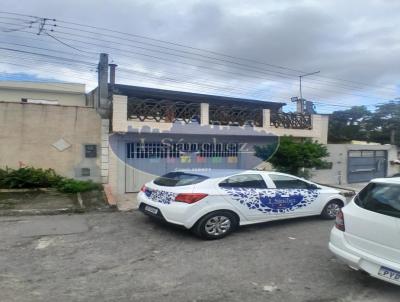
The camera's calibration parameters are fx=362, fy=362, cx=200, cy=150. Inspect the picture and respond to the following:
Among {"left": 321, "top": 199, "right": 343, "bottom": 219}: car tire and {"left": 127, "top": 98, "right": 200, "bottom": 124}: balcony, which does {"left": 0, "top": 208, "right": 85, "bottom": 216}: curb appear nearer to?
{"left": 127, "top": 98, "right": 200, "bottom": 124}: balcony

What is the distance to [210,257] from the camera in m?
5.64

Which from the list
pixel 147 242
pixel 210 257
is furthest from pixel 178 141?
pixel 210 257

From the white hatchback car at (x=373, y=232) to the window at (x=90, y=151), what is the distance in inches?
345

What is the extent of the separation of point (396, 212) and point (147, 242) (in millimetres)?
4002

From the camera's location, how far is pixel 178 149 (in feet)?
43.2

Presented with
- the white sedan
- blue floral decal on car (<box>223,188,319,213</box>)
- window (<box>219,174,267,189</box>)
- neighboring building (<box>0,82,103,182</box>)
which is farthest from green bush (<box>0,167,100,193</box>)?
blue floral decal on car (<box>223,188,319,213</box>)

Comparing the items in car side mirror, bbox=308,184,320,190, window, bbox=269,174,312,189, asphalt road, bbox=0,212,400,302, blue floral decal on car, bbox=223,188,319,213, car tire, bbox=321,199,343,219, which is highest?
window, bbox=269,174,312,189

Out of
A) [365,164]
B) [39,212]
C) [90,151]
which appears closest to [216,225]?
[39,212]

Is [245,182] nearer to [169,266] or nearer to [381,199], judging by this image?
[169,266]

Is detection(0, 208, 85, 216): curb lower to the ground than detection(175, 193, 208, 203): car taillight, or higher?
lower

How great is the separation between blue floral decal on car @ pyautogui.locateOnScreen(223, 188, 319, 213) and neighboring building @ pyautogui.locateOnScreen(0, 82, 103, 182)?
6334mm

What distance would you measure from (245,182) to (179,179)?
4.33 ft

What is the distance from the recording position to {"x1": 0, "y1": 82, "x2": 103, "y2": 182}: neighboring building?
10.9 m

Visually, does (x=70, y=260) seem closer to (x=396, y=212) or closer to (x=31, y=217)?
(x=31, y=217)
